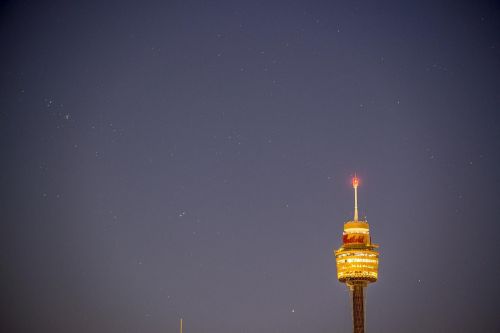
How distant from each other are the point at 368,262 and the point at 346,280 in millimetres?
7978

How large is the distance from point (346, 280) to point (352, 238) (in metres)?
11.7

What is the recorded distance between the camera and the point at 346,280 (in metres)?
200

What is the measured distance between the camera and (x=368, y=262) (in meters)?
198

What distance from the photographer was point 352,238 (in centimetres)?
19975

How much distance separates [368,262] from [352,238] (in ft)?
Answer: 25.6
